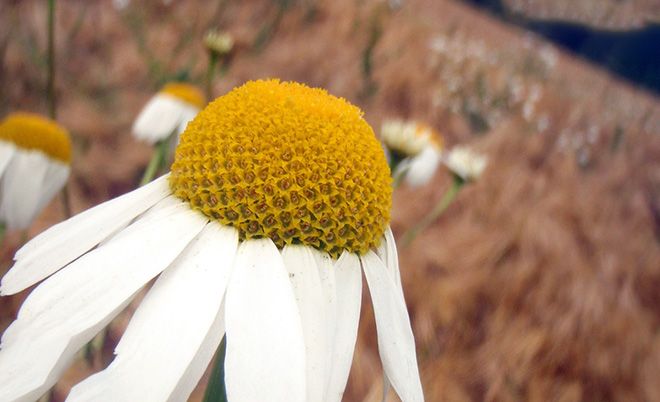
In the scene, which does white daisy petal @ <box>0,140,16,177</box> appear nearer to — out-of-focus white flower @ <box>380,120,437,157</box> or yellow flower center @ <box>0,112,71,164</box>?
yellow flower center @ <box>0,112,71,164</box>

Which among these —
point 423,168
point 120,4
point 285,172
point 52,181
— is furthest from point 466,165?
point 120,4

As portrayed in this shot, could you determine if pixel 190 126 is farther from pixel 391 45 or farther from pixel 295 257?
pixel 391 45

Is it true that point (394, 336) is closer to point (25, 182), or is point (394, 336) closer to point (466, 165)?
point (25, 182)

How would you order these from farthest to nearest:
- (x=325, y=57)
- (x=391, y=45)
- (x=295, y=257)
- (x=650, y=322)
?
(x=391, y=45)
(x=325, y=57)
(x=650, y=322)
(x=295, y=257)

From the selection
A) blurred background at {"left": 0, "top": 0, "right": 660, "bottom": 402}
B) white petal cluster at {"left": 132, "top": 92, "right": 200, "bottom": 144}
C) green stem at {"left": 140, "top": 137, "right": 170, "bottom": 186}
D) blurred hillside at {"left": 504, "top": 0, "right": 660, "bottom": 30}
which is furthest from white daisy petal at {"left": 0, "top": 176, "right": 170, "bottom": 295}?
blurred hillside at {"left": 504, "top": 0, "right": 660, "bottom": 30}

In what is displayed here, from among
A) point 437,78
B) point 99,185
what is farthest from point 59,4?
point 437,78

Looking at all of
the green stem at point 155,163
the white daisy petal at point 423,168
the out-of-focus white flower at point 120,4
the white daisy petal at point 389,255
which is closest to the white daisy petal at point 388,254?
the white daisy petal at point 389,255

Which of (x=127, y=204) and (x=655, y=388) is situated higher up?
(x=127, y=204)
